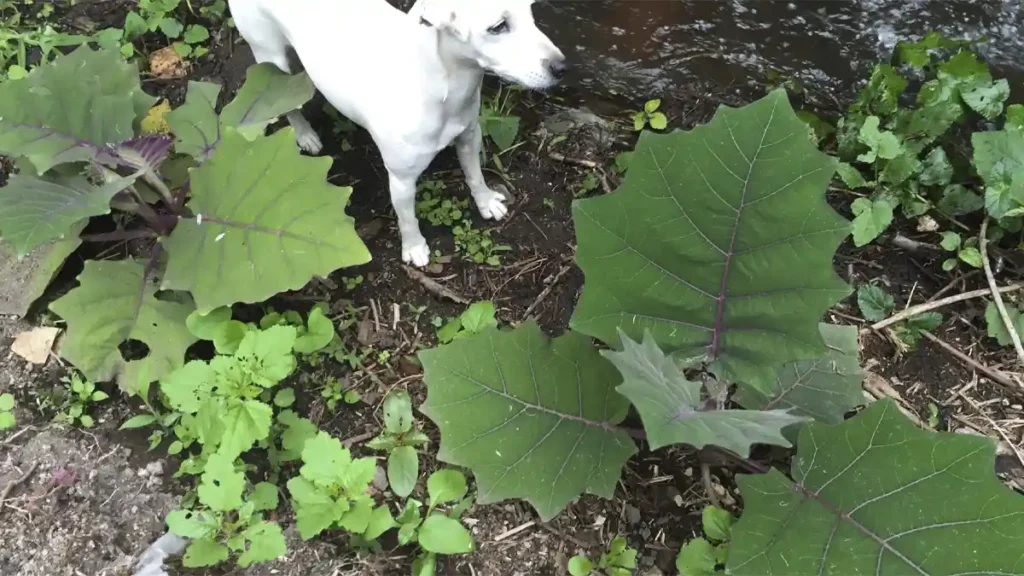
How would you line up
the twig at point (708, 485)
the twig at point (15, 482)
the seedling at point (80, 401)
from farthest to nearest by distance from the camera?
the seedling at point (80, 401)
the twig at point (15, 482)
the twig at point (708, 485)

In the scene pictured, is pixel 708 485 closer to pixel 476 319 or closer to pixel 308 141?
pixel 476 319

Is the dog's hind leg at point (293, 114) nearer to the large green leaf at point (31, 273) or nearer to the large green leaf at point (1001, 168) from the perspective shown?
the large green leaf at point (31, 273)

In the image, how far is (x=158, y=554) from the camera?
5.75ft

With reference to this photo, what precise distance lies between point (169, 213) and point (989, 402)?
2.33 metres

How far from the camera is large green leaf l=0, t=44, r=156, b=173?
188cm

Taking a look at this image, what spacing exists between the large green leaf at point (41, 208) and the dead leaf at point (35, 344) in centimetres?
48

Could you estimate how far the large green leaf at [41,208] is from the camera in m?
1.66

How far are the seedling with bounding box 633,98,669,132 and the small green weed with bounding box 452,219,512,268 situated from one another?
2.19ft

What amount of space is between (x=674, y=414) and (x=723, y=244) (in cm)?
38

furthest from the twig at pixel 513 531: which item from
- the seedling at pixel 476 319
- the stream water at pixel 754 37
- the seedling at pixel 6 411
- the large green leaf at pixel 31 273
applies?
the stream water at pixel 754 37

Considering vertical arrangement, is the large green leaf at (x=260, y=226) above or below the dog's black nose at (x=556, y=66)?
below

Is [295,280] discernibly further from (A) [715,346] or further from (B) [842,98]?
(B) [842,98]

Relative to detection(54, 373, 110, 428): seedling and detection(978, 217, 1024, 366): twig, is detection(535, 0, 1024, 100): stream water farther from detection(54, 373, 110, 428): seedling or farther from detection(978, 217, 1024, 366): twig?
detection(54, 373, 110, 428): seedling

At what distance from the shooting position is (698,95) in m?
2.69
